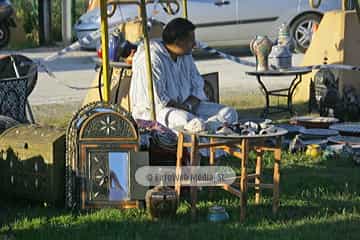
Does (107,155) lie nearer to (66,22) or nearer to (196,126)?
(196,126)

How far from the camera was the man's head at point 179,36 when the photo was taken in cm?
704

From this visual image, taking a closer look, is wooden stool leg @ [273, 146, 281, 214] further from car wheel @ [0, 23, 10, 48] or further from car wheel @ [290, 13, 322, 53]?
car wheel @ [0, 23, 10, 48]

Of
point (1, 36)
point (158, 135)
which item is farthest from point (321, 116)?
point (1, 36)

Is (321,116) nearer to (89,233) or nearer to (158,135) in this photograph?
(158,135)

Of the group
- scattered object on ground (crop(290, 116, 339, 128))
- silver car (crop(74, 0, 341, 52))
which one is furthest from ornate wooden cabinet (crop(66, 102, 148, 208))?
silver car (crop(74, 0, 341, 52))

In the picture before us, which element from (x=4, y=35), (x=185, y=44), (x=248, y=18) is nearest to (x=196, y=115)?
(x=185, y=44)

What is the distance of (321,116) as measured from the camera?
9.41m

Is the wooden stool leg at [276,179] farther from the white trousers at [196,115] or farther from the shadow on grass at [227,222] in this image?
the white trousers at [196,115]

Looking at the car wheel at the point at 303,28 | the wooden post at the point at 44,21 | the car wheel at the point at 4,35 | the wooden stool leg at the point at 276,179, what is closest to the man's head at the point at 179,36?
the wooden stool leg at the point at 276,179

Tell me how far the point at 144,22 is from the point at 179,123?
98 centimetres

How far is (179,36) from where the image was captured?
7.09m

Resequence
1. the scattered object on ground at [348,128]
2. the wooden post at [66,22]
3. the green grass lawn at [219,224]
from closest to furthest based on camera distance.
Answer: the green grass lawn at [219,224]
the scattered object on ground at [348,128]
the wooden post at [66,22]

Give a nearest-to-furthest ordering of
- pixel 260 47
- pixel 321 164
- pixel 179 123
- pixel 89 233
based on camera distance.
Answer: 1. pixel 89 233
2. pixel 179 123
3. pixel 321 164
4. pixel 260 47

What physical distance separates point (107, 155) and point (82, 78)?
8.04 metres
